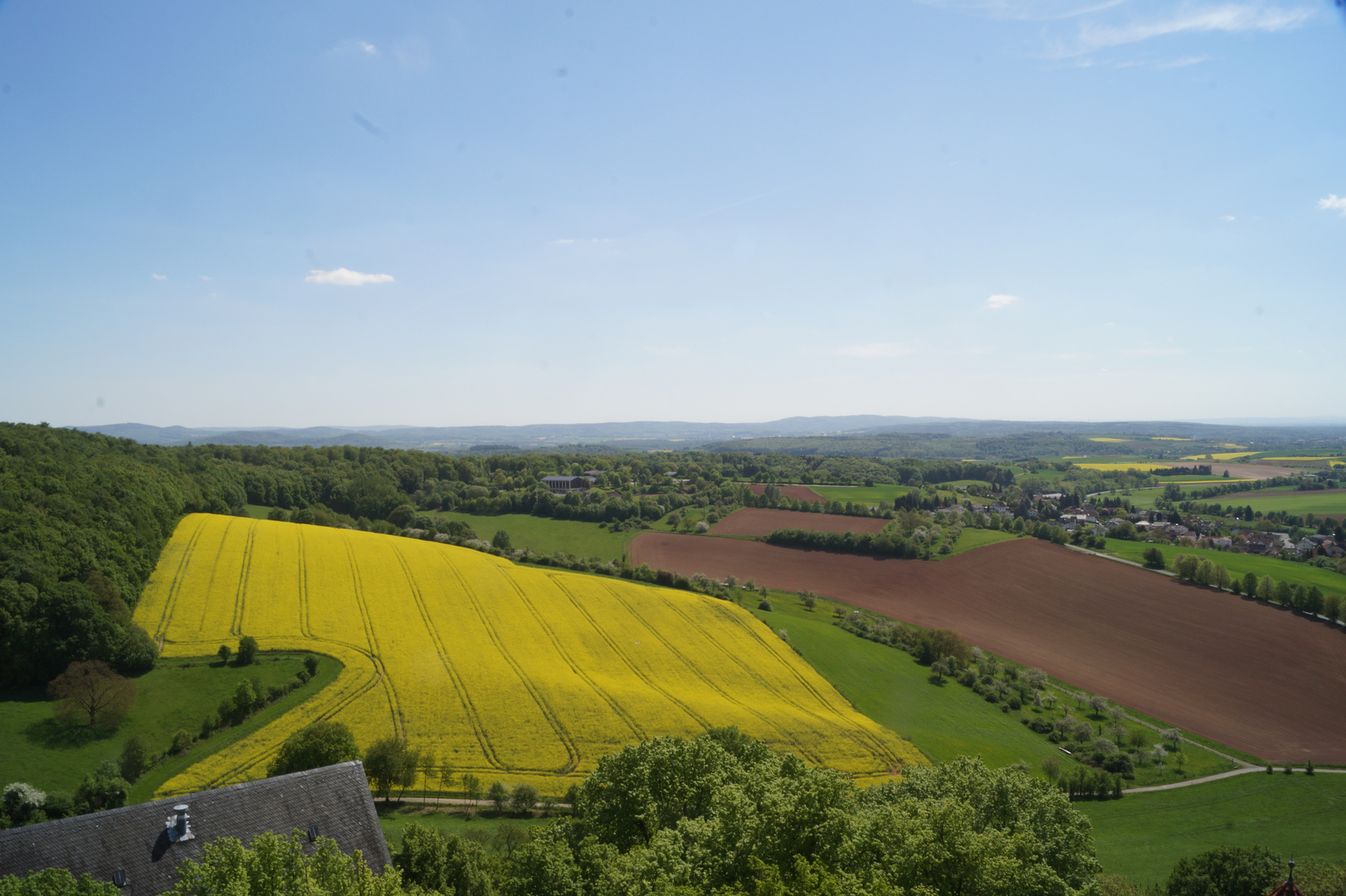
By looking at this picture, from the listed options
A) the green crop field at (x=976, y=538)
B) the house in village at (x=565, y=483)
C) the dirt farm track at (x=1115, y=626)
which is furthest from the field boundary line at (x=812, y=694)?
the house in village at (x=565, y=483)

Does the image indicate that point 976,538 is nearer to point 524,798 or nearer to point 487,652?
point 487,652

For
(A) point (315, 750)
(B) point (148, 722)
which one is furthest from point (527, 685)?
(B) point (148, 722)

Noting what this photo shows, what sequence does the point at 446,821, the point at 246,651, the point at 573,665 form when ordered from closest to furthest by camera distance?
the point at 446,821 < the point at 246,651 < the point at 573,665

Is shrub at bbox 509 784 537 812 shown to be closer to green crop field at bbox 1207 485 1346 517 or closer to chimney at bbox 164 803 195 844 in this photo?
chimney at bbox 164 803 195 844

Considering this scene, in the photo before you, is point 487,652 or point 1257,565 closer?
point 487,652

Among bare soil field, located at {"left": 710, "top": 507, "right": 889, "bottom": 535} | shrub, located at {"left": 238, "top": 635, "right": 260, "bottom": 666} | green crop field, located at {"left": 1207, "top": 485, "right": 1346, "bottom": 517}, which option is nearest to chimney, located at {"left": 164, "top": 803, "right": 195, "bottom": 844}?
shrub, located at {"left": 238, "top": 635, "right": 260, "bottom": 666}

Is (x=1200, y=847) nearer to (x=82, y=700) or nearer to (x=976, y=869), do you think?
(x=976, y=869)

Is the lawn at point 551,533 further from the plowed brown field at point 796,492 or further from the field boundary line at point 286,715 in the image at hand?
the field boundary line at point 286,715
